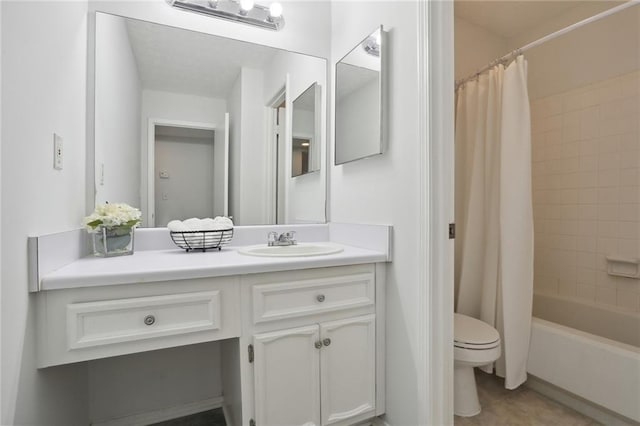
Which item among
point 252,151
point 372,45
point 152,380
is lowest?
point 152,380

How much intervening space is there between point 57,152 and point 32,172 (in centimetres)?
22

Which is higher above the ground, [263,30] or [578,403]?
[263,30]

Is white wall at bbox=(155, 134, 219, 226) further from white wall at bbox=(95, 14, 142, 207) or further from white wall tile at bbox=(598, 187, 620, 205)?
white wall tile at bbox=(598, 187, 620, 205)

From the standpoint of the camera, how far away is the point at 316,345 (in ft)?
4.11

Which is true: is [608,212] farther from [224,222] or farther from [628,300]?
[224,222]

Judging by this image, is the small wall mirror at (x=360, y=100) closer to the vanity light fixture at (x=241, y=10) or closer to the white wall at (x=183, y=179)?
the vanity light fixture at (x=241, y=10)

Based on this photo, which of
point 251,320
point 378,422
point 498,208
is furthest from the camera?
point 498,208

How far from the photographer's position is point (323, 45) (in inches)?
75.7

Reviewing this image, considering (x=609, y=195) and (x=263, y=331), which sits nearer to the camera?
(x=263, y=331)

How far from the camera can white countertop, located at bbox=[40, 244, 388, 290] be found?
0.93m

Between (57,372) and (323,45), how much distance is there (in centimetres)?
198

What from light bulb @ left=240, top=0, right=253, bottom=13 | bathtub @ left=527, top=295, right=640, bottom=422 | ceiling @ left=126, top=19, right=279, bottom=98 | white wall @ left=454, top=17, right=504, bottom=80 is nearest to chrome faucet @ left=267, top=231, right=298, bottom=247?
ceiling @ left=126, top=19, right=279, bottom=98

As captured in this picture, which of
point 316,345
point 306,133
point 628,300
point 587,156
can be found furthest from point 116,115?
point 628,300

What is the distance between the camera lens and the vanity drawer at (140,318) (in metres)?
0.94
